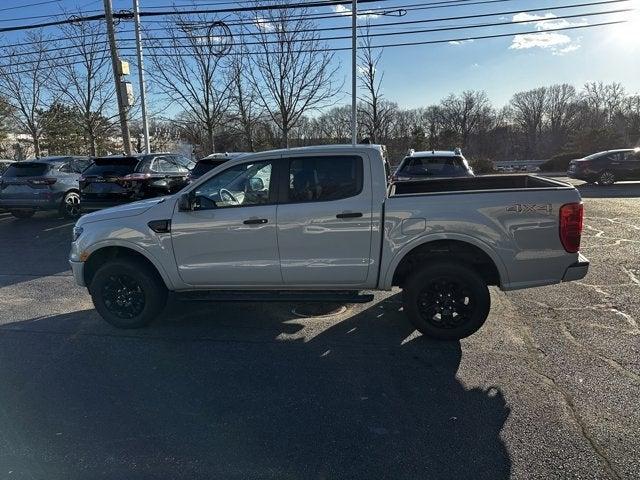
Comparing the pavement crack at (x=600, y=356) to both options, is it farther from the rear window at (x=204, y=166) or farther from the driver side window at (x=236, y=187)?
the rear window at (x=204, y=166)

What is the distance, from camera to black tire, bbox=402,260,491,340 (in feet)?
13.8

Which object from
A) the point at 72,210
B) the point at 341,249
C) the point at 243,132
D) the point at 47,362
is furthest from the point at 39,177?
the point at 243,132

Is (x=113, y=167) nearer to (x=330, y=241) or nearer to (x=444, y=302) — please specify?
(x=330, y=241)

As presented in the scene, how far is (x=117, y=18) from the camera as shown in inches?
688

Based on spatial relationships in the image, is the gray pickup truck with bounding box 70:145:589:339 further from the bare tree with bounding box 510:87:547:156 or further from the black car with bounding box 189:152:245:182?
the bare tree with bounding box 510:87:547:156

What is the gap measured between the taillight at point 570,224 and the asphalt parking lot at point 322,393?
1.01 m

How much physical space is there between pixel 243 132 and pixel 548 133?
61.0 metres

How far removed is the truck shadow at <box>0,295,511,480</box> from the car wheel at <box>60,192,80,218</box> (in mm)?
8072

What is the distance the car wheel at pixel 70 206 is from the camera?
11945 millimetres

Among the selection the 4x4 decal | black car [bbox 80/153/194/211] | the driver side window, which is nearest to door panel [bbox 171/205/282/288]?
the driver side window

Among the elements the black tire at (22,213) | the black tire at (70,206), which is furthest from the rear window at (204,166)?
the black tire at (22,213)

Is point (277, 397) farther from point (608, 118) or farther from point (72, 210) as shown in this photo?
point (608, 118)

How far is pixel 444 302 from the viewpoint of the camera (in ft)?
14.1

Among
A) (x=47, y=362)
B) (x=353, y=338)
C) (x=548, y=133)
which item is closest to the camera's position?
(x=47, y=362)
